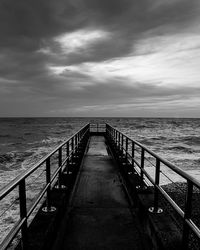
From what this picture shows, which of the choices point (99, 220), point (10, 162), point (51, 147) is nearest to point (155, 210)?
point (99, 220)

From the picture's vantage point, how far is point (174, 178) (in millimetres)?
13648

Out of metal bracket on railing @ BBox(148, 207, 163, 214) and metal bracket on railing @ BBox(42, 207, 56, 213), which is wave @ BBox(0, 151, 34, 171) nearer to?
metal bracket on railing @ BBox(42, 207, 56, 213)

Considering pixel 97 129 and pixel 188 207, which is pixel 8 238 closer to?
pixel 188 207

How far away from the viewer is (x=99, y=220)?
4109 millimetres

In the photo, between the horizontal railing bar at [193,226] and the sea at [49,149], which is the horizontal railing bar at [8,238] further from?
the sea at [49,149]

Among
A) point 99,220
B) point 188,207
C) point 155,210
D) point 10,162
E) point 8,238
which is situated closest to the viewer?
point 8,238

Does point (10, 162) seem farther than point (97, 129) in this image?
No

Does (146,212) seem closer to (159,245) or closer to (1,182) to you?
(159,245)

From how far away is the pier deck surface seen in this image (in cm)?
338

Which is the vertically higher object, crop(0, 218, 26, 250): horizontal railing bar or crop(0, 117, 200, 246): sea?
A: crop(0, 218, 26, 250): horizontal railing bar

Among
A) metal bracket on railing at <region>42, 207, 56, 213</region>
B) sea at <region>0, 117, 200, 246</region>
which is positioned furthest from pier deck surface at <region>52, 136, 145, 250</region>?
sea at <region>0, 117, 200, 246</region>

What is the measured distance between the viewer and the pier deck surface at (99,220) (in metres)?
3.38

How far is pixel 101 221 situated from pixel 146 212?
80cm

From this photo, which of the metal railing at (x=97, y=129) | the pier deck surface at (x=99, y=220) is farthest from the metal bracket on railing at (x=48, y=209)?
the metal railing at (x=97, y=129)
